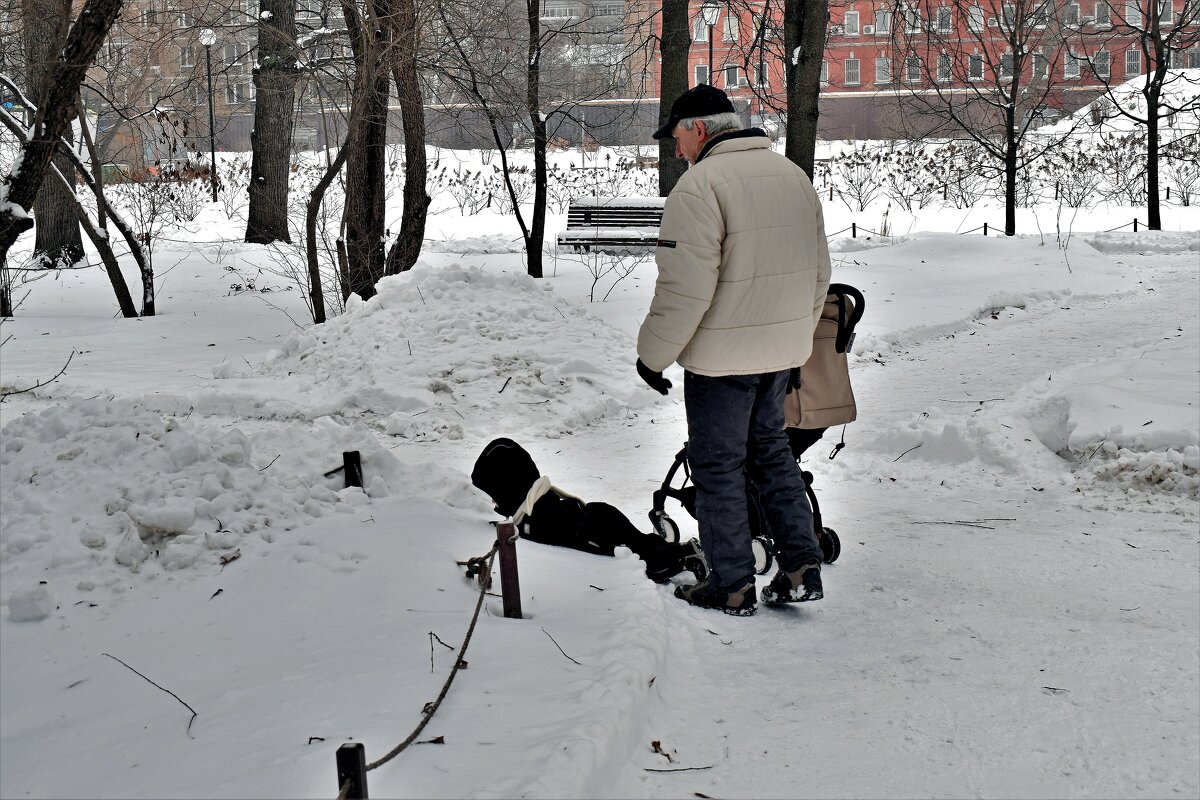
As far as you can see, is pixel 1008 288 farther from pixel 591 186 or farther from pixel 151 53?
pixel 591 186

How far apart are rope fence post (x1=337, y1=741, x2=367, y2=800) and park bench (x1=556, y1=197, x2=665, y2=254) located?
14858 mm

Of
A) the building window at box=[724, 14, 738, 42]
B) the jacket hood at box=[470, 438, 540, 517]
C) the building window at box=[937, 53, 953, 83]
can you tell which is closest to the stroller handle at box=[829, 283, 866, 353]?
the jacket hood at box=[470, 438, 540, 517]

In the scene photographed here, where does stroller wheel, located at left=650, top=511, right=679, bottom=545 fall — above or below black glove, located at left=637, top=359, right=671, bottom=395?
below

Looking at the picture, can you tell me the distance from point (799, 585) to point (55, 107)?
4045 millimetres

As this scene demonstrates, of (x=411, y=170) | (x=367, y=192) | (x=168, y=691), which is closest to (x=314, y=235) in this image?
(x=367, y=192)

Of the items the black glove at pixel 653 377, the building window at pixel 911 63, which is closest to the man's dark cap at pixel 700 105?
the black glove at pixel 653 377

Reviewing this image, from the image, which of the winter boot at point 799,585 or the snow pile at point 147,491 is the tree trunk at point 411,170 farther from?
the winter boot at point 799,585

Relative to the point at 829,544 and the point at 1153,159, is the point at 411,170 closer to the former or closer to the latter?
the point at 829,544

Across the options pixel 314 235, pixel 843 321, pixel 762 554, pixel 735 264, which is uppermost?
pixel 314 235

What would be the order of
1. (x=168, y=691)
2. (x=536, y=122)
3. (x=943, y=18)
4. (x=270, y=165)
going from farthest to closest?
1. (x=270, y=165)
2. (x=943, y=18)
3. (x=536, y=122)
4. (x=168, y=691)

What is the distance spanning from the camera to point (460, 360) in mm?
8422

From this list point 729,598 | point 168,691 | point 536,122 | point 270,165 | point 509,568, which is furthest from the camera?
point 270,165

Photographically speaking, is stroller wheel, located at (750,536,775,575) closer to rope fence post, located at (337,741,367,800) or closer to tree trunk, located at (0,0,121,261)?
rope fence post, located at (337,741,367,800)

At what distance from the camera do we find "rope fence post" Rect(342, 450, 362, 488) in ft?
15.8
